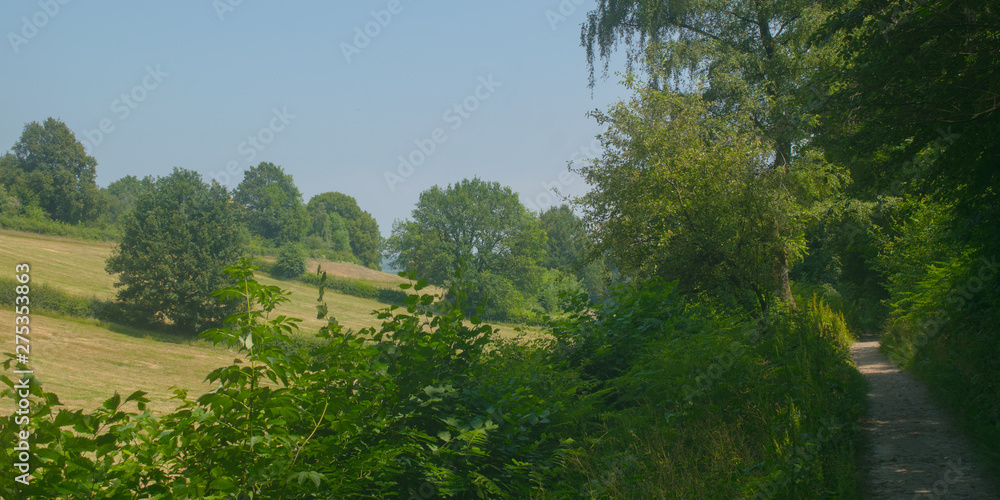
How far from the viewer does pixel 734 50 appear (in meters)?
18.3

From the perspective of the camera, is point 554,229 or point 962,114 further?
point 554,229

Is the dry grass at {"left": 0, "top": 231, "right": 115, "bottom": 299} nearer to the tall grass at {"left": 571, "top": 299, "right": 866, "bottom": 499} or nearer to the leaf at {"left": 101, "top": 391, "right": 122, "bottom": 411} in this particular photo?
the leaf at {"left": 101, "top": 391, "right": 122, "bottom": 411}

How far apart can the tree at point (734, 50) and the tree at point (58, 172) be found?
70.5 metres

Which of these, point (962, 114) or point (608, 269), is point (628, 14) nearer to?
point (608, 269)

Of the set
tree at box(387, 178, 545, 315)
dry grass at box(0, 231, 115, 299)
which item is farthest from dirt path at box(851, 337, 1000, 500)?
tree at box(387, 178, 545, 315)

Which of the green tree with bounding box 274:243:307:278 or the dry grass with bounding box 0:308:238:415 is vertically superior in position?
the green tree with bounding box 274:243:307:278

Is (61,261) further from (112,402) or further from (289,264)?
(112,402)

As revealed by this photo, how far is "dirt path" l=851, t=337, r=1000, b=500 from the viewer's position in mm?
4320

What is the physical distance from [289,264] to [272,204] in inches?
1741

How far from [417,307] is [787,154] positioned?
1600 centimetres

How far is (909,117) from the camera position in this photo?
5.73 metres

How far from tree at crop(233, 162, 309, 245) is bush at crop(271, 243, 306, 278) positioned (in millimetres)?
28702

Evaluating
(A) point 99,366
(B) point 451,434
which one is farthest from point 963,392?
(A) point 99,366

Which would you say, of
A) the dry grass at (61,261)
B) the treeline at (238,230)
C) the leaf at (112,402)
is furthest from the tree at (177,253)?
the leaf at (112,402)
